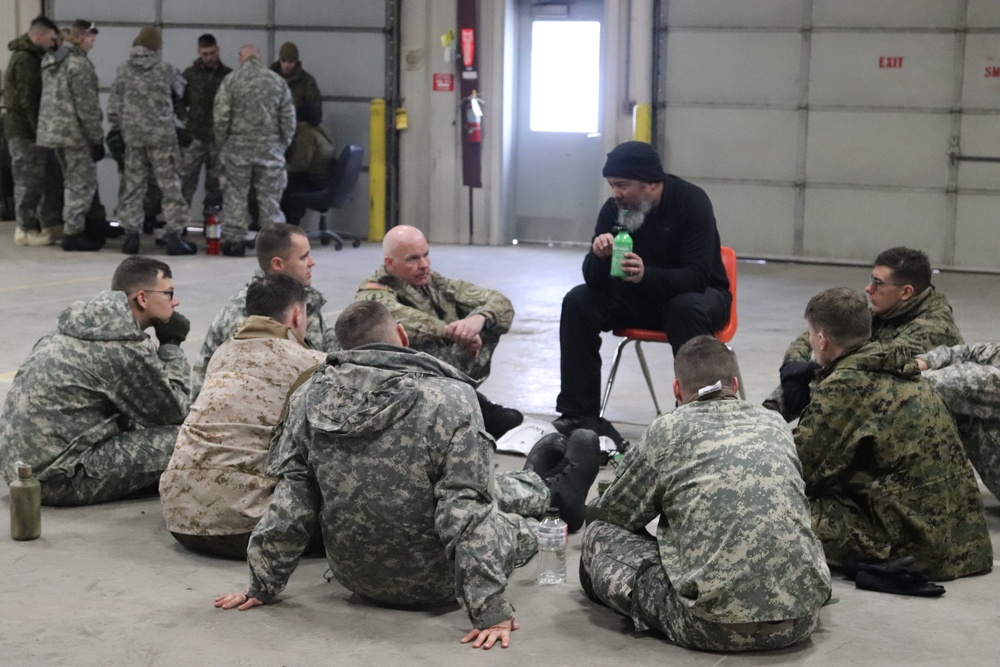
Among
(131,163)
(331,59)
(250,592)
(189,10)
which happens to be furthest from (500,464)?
(189,10)

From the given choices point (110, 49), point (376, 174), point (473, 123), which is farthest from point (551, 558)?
point (110, 49)

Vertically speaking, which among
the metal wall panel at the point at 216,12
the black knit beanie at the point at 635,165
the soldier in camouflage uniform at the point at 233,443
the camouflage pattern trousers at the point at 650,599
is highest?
the metal wall panel at the point at 216,12

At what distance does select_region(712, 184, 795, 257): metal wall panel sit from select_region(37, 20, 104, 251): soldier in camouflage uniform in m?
6.04

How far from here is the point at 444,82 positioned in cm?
1387

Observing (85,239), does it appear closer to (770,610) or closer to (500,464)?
(500,464)

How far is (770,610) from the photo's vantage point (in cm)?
362

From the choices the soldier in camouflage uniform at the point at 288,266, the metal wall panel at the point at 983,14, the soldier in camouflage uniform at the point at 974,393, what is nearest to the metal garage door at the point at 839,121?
the metal wall panel at the point at 983,14

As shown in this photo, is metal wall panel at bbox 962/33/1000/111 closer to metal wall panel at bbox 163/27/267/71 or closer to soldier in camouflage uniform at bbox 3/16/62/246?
metal wall panel at bbox 163/27/267/71

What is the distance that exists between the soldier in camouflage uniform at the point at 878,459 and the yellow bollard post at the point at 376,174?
393 inches

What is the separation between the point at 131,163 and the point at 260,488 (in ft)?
29.4

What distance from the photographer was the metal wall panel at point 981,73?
1229 centimetres

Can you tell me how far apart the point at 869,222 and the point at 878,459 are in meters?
9.05

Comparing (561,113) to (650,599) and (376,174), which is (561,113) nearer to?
(376,174)

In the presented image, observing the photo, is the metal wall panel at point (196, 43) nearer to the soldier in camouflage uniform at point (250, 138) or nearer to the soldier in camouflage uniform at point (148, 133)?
the soldier in camouflage uniform at point (148, 133)
